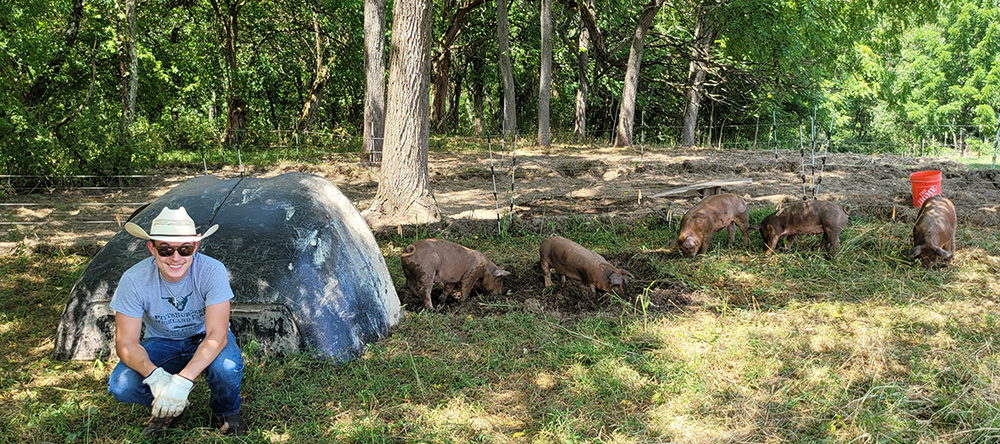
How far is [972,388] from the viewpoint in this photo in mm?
4086

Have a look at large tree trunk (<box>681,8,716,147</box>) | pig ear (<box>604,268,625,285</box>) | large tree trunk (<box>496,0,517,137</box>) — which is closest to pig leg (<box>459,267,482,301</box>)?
pig ear (<box>604,268,625,285</box>)

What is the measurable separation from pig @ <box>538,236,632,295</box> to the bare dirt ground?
168 millimetres

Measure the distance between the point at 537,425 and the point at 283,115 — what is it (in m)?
27.6

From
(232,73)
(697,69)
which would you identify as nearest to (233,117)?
(232,73)

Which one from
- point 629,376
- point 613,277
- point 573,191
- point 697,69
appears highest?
point 697,69

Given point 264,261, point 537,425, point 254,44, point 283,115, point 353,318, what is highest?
point 254,44

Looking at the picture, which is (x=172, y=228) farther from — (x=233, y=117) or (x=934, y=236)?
(x=233, y=117)

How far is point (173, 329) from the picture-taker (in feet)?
12.2

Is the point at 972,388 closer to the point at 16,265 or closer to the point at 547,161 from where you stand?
the point at 16,265

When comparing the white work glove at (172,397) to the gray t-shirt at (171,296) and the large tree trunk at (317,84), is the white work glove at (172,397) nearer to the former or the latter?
the gray t-shirt at (171,296)

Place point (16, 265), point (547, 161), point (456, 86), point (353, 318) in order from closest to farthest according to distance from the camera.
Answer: point (353, 318) < point (16, 265) < point (547, 161) < point (456, 86)

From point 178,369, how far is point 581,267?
369 cm

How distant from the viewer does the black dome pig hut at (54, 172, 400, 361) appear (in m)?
4.54

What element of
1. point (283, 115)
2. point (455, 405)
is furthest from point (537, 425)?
point (283, 115)
